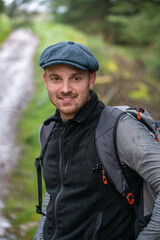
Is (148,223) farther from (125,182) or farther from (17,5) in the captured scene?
(17,5)

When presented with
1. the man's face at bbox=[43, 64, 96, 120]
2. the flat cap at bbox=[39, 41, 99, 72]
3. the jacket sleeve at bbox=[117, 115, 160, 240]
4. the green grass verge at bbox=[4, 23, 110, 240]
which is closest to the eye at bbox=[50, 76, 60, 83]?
the man's face at bbox=[43, 64, 96, 120]

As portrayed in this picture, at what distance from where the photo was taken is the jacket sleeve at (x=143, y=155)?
70.4 inches

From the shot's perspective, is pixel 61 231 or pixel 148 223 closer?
pixel 148 223

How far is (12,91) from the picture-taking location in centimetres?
1112

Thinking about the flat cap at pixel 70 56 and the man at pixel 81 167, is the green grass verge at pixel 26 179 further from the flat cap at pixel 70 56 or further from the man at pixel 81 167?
the flat cap at pixel 70 56

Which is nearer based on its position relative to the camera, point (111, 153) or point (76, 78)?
point (111, 153)

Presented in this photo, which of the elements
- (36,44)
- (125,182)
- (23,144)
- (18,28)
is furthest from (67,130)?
(18,28)

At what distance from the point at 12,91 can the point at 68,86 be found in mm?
9470

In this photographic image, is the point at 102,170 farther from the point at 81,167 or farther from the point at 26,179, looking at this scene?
the point at 26,179

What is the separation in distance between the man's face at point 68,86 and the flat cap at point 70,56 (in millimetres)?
63

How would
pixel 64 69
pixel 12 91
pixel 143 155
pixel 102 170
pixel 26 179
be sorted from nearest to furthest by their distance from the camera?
pixel 143 155
pixel 102 170
pixel 64 69
pixel 26 179
pixel 12 91

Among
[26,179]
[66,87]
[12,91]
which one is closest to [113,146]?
[66,87]

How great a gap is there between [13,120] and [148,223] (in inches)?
285

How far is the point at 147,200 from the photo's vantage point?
201 cm
